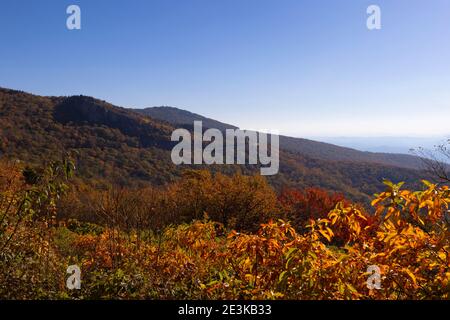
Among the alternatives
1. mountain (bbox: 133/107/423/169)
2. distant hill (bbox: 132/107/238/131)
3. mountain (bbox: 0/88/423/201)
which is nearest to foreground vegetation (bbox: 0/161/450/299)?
mountain (bbox: 0/88/423/201)

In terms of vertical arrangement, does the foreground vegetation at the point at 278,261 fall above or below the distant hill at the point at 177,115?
below

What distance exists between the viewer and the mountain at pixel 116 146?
4959 centimetres

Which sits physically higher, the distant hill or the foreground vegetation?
the distant hill

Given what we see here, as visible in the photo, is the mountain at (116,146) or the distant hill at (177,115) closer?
the mountain at (116,146)

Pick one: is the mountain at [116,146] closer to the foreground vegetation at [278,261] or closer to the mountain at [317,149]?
the mountain at [317,149]

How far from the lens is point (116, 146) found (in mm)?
63062

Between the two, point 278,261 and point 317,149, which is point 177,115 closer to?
point 317,149

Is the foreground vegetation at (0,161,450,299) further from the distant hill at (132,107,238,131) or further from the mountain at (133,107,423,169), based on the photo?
the distant hill at (132,107,238,131)

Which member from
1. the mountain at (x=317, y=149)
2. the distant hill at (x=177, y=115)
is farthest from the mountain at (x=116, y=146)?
the distant hill at (x=177, y=115)

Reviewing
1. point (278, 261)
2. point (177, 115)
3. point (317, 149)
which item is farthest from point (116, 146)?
point (177, 115)

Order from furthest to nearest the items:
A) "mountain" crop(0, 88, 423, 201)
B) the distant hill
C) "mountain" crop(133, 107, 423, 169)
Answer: the distant hill, "mountain" crop(133, 107, 423, 169), "mountain" crop(0, 88, 423, 201)

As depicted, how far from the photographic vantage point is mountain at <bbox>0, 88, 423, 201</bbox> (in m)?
49.6

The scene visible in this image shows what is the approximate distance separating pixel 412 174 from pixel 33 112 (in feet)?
254
